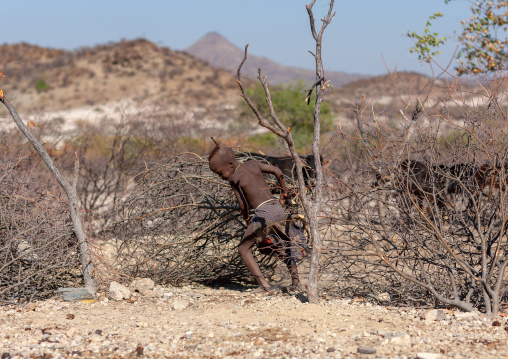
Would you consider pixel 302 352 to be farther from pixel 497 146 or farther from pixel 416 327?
pixel 497 146

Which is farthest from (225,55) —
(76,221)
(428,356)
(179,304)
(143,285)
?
(428,356)

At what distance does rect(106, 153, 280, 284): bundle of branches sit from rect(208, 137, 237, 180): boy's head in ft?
2.14

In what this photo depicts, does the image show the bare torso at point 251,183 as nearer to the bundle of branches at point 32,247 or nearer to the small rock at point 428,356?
the bundle of branches at point 32,247

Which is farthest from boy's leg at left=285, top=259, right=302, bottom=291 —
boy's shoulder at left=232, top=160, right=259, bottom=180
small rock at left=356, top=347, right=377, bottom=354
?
small rock at left=356, top=347, right=377, bottom=354

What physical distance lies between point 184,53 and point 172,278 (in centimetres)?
4521

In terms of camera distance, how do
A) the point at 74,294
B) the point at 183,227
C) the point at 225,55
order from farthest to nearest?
1. the point at 225,55
2. the point at 183,227
3. the point at 74,294

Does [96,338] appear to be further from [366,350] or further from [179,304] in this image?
[366,350]

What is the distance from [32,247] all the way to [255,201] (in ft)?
6.94

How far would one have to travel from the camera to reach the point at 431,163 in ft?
15.7

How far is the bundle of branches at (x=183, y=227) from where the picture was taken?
5.90 meters

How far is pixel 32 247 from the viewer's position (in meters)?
5.36

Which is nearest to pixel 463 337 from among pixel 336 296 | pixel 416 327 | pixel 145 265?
pixel 416 327

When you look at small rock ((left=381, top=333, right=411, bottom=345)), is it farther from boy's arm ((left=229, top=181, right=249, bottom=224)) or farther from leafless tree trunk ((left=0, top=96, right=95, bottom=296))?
leafless tree trunk ((left=0, top=96, right=95, bottom=296))

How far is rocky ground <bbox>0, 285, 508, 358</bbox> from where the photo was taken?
3.77 m
